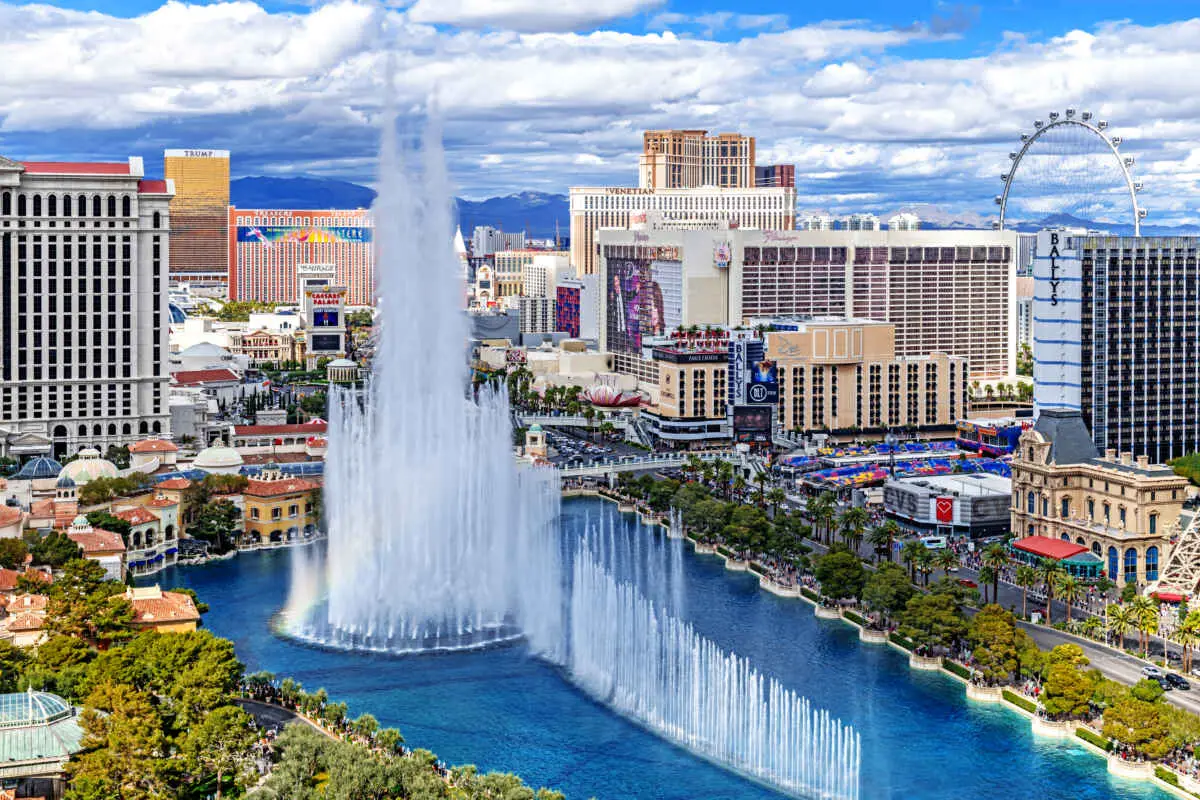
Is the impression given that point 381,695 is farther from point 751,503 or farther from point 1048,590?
point 751,503

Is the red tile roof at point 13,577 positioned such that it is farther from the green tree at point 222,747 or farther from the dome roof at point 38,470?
the dome roof at point 38,470

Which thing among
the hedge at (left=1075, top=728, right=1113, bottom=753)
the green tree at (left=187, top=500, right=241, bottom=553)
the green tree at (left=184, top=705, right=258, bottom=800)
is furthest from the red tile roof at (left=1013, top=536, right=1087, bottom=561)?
the green tree at (left=187, top=500, right=241, bottom=553)

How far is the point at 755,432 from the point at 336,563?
6532 cm

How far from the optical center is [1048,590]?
80938 millimetres

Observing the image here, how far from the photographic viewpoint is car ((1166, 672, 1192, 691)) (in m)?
68.1

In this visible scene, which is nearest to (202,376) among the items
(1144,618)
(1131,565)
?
(1131,565)

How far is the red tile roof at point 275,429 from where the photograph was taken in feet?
442

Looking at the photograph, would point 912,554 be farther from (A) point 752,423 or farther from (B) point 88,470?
(A) point 752,423

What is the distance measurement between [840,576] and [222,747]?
39.2 meters

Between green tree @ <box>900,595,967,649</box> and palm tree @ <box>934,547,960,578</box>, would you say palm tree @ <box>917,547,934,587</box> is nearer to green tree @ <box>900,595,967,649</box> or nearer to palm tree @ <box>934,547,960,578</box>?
palm tree @ <box>934,547,960,578</box>

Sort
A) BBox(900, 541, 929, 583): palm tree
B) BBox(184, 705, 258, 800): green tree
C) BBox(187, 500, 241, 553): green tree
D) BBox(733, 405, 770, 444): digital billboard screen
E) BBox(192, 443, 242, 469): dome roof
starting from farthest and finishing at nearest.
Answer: BBox(733, 405, 770, 444): digital billboard screen, BBox(192, 443, 242, 469): dome roof, BBox(187, 500, 241, 553): green tree, BBox(900, 541, 929, 583): palm tree, BBox(184, 705, 258, 800): green tree

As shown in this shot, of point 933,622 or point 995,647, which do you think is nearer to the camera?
point 995,647

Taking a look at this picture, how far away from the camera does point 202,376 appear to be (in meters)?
172

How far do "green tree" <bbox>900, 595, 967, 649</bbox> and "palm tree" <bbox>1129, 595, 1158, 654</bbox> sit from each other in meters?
8.04
